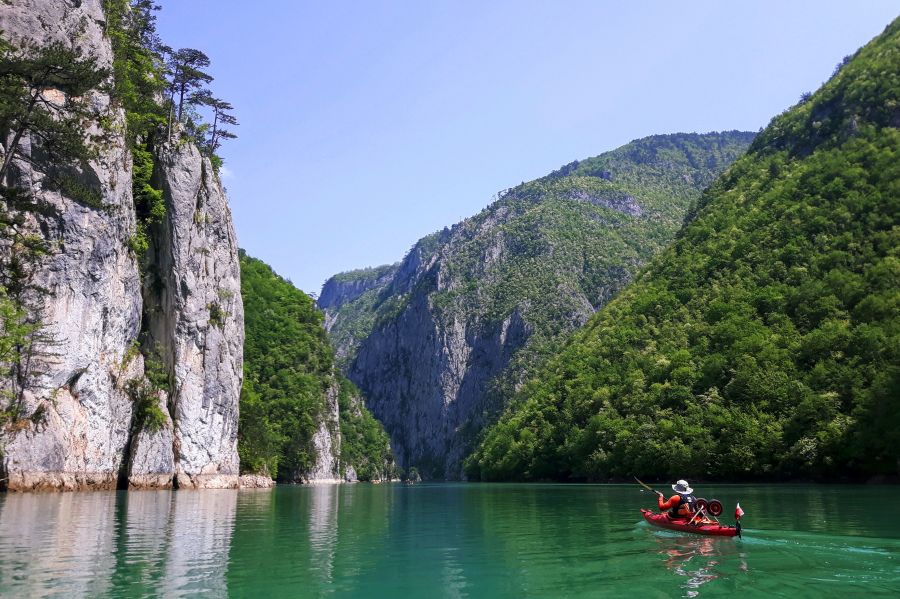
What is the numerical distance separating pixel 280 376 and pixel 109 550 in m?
91.5

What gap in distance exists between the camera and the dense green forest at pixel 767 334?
59.7m

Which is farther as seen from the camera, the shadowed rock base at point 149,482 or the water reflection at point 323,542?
the shadowed rock base at point 149,482

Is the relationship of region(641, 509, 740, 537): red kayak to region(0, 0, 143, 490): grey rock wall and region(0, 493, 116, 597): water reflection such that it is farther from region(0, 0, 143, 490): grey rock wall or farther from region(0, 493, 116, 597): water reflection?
region(0, 0, 143, 490): grey rock wall

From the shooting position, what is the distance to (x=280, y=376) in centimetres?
10900

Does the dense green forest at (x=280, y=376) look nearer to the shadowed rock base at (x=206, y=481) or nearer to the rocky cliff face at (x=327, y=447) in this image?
the rocky cliff face at (x=327, y=447)

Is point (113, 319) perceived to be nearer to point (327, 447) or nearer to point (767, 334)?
point (767, 334)

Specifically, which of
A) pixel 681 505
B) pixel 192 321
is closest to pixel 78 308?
pixel 192 321

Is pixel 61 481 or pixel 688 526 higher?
pixel 61 481

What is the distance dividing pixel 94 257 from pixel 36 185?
6849mm

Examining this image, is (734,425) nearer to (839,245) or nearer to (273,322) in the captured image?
(839,245)

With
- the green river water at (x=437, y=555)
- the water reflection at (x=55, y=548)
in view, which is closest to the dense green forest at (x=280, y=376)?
the water reflection at (x=55, y=548)

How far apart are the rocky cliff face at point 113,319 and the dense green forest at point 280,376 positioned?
1026 centimetres

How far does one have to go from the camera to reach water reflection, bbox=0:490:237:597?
46.6 feet

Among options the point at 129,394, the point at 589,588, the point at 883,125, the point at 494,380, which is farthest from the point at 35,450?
the point at 494,380
